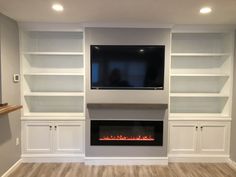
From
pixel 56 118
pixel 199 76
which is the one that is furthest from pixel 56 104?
pixel 199 76

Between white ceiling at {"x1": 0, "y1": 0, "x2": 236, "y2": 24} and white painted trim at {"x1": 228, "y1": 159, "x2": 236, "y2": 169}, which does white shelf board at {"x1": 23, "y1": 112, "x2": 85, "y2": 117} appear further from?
white painted trim at {"x1": 228, "y1": 159, "x2": 236, "y2": 169}

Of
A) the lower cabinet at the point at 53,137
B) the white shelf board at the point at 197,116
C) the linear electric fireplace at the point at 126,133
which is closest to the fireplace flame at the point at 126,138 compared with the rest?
the linear electric fireplace at the point at 126,133

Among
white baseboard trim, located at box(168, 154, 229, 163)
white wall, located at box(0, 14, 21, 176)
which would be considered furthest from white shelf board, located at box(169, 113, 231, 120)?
white wall, located at box(0, 14, 21, 176)

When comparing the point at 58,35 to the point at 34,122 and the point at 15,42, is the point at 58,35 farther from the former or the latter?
the point at 34,122

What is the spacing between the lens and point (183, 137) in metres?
3.90

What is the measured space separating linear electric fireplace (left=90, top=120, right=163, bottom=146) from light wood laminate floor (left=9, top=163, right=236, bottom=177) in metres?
0.42

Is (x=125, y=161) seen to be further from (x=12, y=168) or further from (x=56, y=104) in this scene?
(x=12, y=168)

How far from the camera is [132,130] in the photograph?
3.86 meters

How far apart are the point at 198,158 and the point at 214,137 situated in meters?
0.48

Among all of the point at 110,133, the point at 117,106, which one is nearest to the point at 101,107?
the point at 117,106

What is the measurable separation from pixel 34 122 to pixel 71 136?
2.30ft

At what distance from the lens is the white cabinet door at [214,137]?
12.7 feet

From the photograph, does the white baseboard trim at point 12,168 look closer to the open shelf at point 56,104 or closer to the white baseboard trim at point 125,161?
the open shelf at point 56,104

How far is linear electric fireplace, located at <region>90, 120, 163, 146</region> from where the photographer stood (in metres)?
3.81
